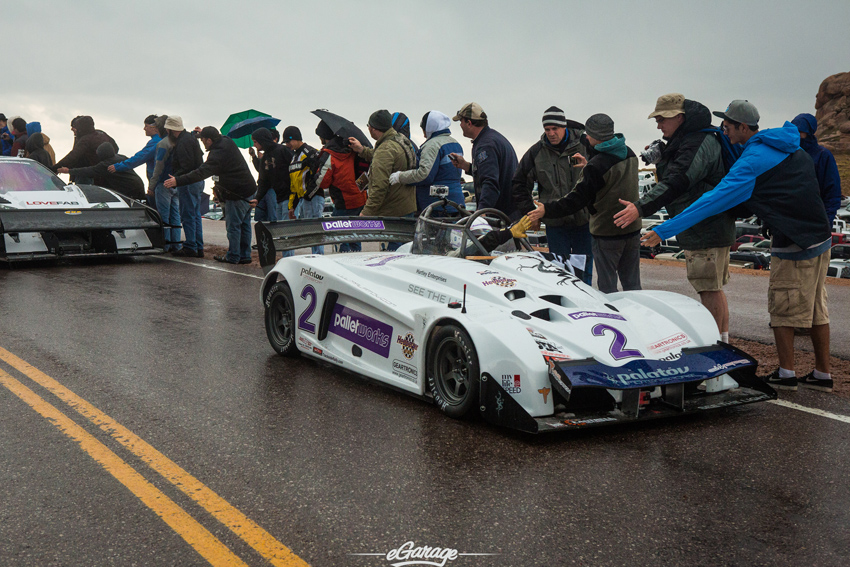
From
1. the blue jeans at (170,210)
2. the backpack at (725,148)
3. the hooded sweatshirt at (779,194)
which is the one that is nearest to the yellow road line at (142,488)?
the hooded sweatshirt at (779,194)

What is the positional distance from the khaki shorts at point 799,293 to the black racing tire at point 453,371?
2505 millimetres

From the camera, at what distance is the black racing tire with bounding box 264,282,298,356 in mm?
6398

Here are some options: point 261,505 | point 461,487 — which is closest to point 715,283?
point 461,487

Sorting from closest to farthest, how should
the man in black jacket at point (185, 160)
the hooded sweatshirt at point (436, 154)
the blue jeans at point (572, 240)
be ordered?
the blue jeans at point (572, 240) < the hooded sweatshirt at point (436, 154) < the man in black jacket at point (185, 160)

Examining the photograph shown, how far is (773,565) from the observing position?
3.11 meters

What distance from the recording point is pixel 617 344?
473 centimetres

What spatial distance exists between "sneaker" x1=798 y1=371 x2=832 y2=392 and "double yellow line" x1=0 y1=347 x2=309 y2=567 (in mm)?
4226

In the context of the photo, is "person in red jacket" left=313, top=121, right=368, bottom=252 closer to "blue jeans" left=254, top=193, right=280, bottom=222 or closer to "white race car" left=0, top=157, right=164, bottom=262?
"blue jeans" left=254, top=193, right=280, bottom=222

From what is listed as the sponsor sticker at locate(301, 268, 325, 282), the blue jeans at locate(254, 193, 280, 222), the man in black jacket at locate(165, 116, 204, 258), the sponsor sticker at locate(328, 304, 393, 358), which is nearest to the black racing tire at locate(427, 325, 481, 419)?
the sponsor sticker at locate(328, 304, 393, 358)

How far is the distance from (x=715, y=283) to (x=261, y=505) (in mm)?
4113

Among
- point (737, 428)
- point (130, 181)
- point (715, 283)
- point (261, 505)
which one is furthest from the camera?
point (130, 181)

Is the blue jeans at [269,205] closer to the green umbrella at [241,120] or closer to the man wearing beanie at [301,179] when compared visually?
the man wearing beanie at [301,179]

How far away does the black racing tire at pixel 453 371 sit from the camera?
15.1 feet

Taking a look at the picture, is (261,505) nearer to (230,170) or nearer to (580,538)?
(580,538)
